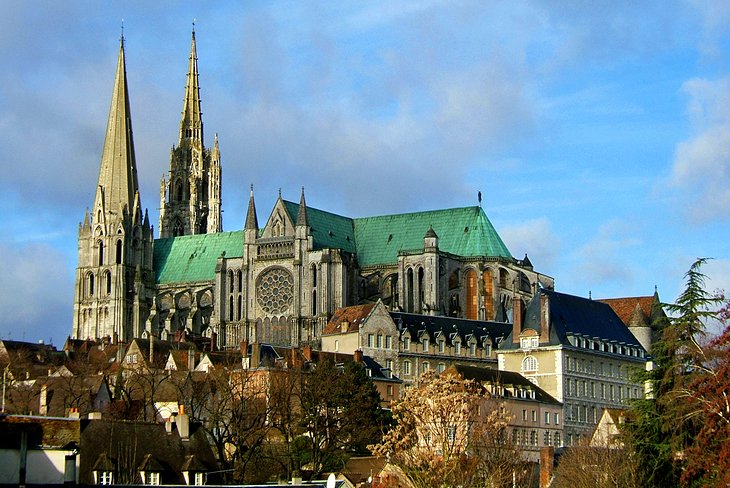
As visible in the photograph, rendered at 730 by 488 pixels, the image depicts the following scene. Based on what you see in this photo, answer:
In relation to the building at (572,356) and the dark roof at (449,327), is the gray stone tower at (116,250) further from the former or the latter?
the building at (572,356)

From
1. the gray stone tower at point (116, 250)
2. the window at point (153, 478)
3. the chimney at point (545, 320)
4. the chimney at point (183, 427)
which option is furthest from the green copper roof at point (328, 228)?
the window at point (153, 478)

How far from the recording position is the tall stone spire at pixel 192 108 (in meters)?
185

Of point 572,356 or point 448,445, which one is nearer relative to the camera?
point 448,445

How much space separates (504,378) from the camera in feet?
331

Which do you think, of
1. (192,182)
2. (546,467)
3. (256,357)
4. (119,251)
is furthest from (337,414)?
(192,182)

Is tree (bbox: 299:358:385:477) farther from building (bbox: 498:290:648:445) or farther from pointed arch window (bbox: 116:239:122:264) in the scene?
pointed arch window (bbox: 116:239:122:264)

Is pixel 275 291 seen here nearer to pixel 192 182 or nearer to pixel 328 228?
pixel 328 228

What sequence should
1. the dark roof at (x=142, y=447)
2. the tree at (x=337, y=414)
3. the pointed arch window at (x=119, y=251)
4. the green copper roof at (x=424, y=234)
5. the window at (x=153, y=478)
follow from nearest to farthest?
1. the dark roof at (x=142, y=447)
2. the window at (x=153, y=478)
3. the tree at (x=337, y=414)
4. the green copper roof at (x=424, y=234)
5. the pointed arch window at (x=119, y=251)

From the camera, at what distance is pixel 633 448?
5981 cm

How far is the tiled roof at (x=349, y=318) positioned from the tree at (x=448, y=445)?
43801 millimetres

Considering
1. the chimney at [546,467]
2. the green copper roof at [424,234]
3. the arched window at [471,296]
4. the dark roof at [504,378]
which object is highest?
the green copper roof at [424,234]

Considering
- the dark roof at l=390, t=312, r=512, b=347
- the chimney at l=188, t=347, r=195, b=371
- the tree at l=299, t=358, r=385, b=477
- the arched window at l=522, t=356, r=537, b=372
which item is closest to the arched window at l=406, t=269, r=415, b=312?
the dark roof at l=390, t=312, r=512, b=347

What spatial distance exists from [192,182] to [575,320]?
81.1 m

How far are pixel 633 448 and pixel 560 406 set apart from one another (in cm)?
4344
